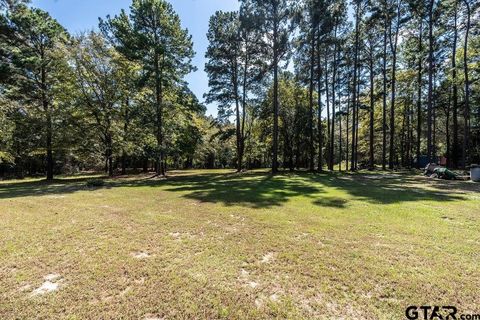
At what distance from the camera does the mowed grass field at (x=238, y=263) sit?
276 cm

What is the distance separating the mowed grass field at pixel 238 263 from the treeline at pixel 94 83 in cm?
1388

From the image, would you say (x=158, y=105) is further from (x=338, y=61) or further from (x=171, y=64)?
(x=338, y=61)

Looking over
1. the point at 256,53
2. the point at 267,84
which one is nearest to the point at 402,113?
the point at 267,84

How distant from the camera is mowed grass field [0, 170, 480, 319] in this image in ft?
9.04

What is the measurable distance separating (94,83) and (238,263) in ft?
71.1

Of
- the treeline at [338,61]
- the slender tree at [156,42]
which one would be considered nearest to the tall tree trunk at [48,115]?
the slender tree at [156,42]
